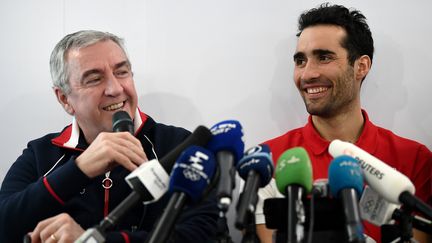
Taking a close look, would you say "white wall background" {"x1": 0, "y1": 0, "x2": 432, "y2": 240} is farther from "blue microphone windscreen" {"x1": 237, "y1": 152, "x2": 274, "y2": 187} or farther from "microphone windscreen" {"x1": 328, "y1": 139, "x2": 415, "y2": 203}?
"blue microphone windscreen" {"x1": 237, "y1": 152, "x2": 274, "y2": 187}

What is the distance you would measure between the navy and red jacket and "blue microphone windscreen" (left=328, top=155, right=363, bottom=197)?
1.39 feet

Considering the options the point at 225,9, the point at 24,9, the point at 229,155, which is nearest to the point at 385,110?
the point at 225,9

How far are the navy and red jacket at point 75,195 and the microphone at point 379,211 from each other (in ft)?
1.41

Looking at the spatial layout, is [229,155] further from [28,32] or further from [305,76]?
[28,32]

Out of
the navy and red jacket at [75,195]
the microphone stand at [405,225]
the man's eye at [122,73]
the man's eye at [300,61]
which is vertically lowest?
the navy and red jacket at [75,195]

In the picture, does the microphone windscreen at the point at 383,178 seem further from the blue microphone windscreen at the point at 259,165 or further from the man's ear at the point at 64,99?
the man's ear at the point at 64,99

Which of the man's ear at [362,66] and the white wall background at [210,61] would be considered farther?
the white wall background at [210,61]

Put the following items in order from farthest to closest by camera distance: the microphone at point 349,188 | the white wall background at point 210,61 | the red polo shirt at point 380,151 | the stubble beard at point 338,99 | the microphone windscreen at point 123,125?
the white wall background at point 210,61, the stubble beard at point 338,99, the red polo shirt at point 380,151, the microphone windscreen at point 123,125, the microphone at point 349,188

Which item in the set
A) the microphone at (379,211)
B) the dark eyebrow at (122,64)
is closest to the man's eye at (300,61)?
the dark eyebrow at (122,64)

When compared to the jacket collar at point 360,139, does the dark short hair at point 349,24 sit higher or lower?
higher

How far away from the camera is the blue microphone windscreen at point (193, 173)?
988 millimetres

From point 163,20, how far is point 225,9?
27cm

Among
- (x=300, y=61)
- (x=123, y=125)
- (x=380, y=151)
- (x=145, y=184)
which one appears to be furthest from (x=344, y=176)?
(x=300, y=61)

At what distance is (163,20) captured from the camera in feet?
7.40
